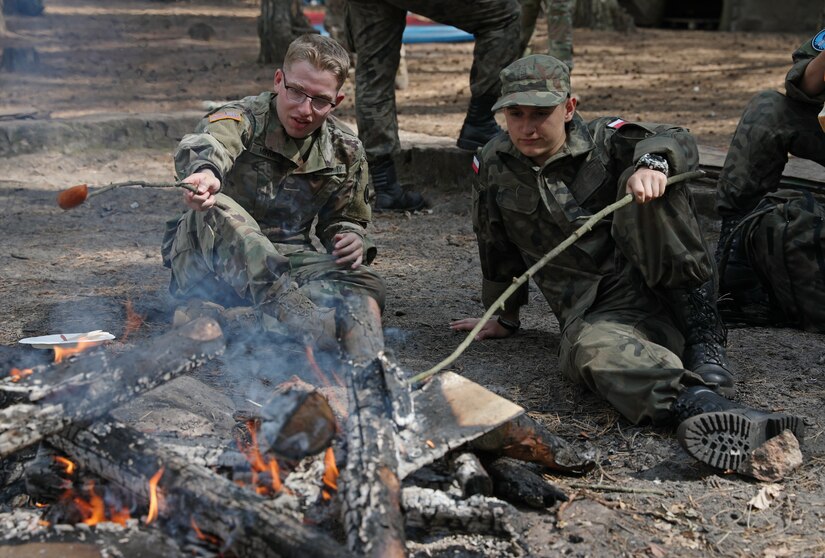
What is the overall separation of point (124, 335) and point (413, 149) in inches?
144

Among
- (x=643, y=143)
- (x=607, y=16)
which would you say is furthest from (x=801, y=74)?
(x=607, y=16)

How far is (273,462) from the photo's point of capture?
105 inches

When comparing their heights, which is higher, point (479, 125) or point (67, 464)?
point (479, 125)

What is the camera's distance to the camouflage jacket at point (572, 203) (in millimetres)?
3844

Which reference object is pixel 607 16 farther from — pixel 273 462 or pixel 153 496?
pixel 153 496

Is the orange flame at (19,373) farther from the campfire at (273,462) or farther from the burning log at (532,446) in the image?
the burning log at (532,446)

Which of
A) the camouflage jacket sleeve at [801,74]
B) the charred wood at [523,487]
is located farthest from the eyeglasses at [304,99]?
the camouflage jacket sleeve at [801,74]

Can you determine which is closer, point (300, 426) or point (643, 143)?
point (300, 426)

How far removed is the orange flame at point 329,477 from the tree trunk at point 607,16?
14.2 meters

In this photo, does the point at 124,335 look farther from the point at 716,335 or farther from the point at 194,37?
the point at 194,37

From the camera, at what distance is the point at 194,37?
50.1ft

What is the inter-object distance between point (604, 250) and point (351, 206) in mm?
1228

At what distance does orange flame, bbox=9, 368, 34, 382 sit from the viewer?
2795 mm

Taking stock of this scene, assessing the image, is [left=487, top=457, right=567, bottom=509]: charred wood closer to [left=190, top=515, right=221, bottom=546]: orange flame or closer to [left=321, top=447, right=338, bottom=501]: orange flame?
[left=321, top=447, right=338, bottom=501]: orange flame
